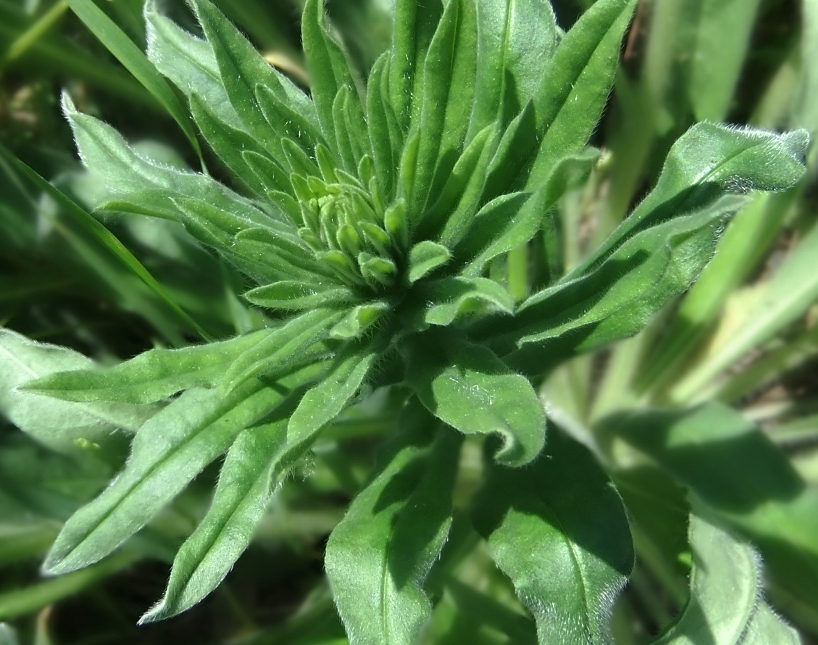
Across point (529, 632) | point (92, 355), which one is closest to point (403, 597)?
point (529, 632)

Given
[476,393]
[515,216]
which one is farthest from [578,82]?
[476,393]

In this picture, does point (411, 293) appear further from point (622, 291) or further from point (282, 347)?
point (622, 291)

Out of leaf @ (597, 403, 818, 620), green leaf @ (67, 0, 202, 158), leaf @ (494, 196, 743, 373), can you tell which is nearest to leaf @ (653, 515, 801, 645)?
leaf @ (597, 403, 818, 620)

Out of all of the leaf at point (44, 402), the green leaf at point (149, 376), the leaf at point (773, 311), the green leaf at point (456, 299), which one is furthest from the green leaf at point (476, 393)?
the leaf at point (773, 311)

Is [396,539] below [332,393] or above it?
below

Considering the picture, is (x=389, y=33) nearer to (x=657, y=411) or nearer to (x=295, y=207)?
(x=295, y=207)

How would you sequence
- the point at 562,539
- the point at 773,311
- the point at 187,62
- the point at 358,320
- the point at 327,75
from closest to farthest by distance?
the point at 358,320, the point at 562,539, the point at 327,75, the point at 187,62, the point at 773,311
